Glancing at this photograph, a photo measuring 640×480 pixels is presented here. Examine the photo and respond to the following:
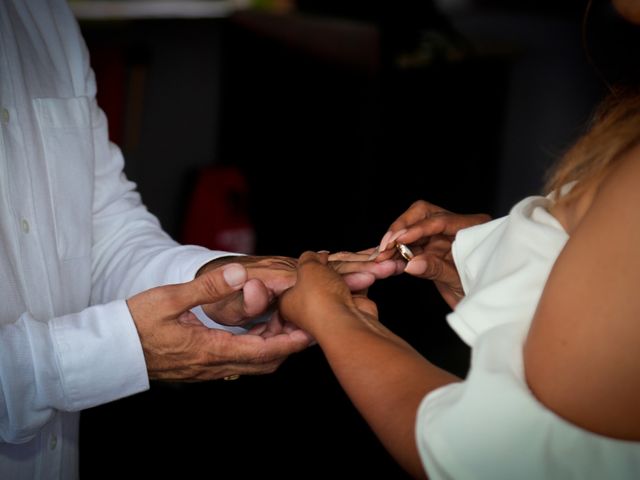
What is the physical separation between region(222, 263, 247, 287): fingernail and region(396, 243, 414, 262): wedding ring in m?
0.28

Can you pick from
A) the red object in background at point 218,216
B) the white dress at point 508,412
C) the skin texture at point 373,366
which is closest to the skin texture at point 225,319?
the skin texture at point 373,366

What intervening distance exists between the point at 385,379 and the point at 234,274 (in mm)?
377

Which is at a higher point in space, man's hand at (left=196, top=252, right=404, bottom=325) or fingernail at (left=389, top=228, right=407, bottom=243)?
fingernail at (left=389, top=228, right=407, bottom=243)

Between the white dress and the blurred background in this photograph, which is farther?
the blurred background

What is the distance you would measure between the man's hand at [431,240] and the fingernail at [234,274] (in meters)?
0.25

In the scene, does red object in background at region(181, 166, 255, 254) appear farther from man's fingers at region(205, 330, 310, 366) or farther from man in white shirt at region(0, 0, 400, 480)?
man's fingers at region(205, 330, 310, 366)

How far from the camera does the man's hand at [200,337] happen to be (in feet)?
4.27

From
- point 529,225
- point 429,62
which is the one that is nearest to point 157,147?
point 429,62

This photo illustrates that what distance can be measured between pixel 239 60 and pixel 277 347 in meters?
2.84

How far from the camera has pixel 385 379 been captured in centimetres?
102

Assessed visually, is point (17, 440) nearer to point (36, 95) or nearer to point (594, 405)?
point (36, 95)

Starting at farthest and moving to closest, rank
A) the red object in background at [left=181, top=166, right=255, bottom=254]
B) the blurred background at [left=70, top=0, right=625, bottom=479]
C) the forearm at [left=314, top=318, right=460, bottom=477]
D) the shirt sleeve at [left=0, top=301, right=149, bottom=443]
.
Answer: the red object in background at [left=181, top=166, right=255, bottom=254], the blurred background at [left=70, top=0, right=625, bottom=479], the shirt sleeve at [left=0, top=301, right=149, bottom=443], the forearm at [left=314, top=318, right=460, bottom=477]

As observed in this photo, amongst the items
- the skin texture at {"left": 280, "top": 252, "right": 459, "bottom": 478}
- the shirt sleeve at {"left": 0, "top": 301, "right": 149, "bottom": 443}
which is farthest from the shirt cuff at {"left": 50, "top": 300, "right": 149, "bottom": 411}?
the skin texture at {"left": 280, "top": 252, "right": 459, "bottom": 478}

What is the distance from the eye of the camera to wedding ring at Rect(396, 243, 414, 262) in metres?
1.42
